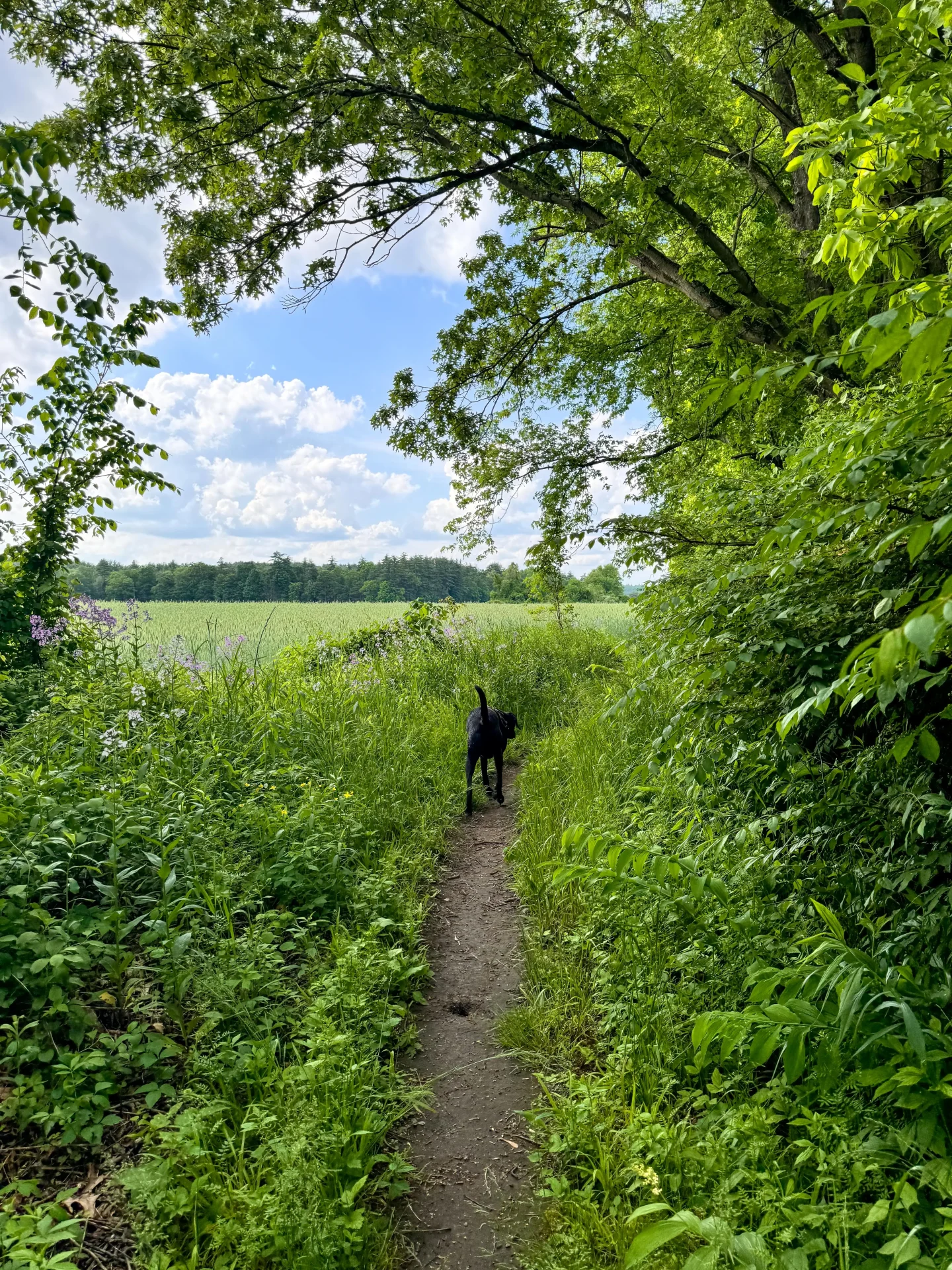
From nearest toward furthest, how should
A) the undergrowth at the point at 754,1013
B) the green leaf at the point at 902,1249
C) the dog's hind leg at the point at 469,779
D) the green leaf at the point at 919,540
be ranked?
the green leaf at the point at 919,540, the green leaf at the point at 902,1249, the undergrowth at the point at 754,1013, the dog's hind leg at the point at 469,779

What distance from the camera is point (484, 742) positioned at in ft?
21.5

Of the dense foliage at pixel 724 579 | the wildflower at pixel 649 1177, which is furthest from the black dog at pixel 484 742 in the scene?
the wildflower at pixel 649 1177

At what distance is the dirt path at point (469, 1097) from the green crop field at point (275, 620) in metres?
2.39

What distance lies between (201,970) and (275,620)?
866 centimetres

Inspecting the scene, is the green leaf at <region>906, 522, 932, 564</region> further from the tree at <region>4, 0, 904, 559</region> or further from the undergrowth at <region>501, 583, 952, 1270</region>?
the tree at <region>4, 0, 904, 559</region>

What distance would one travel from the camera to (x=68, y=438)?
5.97m

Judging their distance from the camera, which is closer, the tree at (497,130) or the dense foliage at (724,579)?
the dense foliage at (724,579)

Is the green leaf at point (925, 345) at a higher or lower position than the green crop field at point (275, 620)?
higher

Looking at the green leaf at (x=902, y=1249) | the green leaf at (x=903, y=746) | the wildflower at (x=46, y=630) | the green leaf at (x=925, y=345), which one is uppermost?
the green leaf at (x=925, y=345)

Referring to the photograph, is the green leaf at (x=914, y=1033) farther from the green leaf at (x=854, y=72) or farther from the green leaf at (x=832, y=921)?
the green leaf at (x=854, y=72)

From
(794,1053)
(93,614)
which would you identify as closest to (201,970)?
(794,1053)

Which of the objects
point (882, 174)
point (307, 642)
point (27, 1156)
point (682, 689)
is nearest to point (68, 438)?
point (307, 642)

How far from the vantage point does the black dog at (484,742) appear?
6436mm

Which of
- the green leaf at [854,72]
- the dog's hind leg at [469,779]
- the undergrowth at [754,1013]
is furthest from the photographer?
the dog's hind leg at [469,779]
